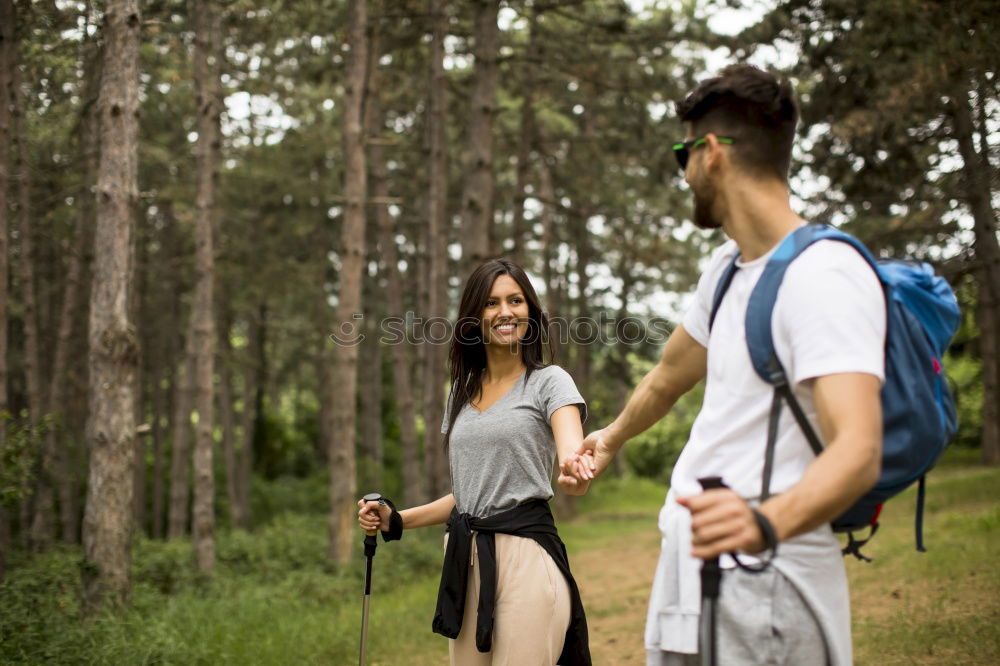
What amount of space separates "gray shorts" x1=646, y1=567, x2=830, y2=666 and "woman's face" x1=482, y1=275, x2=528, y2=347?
1887mm

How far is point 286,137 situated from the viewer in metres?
17.6

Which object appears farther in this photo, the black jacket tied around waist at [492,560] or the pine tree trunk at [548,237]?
the pine tree trunk at [548,237]

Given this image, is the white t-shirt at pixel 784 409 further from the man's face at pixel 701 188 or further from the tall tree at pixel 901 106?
the tall tree at pixel 901 106

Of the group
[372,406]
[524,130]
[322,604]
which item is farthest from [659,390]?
[372,406]

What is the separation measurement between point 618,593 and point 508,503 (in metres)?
8.46

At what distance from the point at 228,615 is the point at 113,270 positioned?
3.66 metres

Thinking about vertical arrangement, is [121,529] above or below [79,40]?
below

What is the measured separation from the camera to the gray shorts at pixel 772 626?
2041 millimetres

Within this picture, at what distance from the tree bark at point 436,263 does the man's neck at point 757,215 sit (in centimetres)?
1192

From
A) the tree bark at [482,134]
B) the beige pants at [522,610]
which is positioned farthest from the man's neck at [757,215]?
the tree bark at [482,134]

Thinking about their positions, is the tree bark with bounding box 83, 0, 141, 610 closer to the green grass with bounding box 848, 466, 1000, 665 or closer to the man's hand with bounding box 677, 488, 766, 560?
the green grass with bounding box 848, 466, 1000, 665

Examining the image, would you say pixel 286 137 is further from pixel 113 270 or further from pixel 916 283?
pixel 916 283

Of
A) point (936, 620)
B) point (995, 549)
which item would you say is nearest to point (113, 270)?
point (936, 620)

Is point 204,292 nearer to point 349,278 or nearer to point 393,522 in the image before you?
point 349,278
